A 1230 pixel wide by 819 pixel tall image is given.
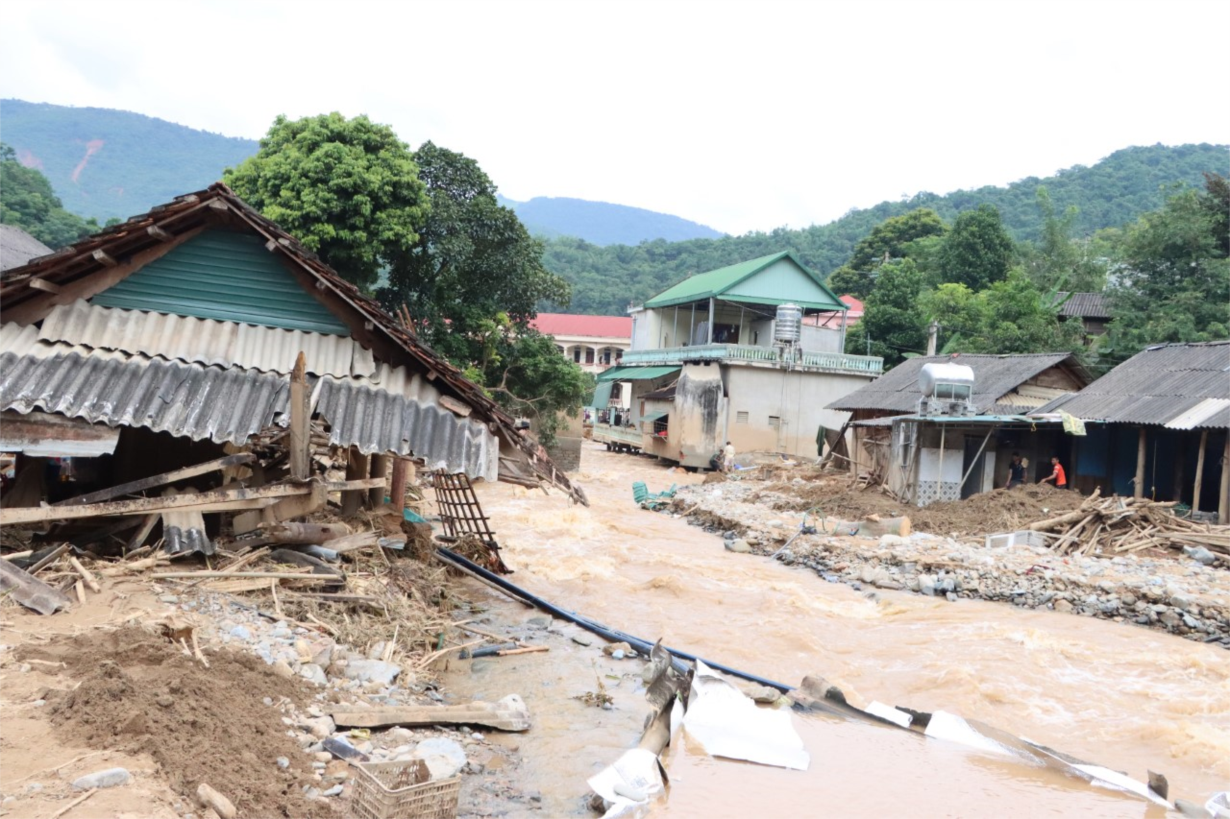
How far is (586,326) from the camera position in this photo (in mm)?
61219

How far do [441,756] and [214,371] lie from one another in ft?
14.2

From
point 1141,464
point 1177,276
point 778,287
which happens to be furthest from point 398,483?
point 778,287

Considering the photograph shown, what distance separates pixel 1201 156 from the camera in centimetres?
7988

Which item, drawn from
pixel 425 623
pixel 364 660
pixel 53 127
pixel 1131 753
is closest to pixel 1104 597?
pixel 1131 753

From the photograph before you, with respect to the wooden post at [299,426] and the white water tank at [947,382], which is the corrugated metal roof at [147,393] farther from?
the white water tank at [947,382]

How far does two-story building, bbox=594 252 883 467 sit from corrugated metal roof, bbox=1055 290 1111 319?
8811 millimetres

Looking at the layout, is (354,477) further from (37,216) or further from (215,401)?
(37,216)

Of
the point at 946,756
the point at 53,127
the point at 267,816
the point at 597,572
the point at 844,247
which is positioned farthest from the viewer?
the point at 53,127

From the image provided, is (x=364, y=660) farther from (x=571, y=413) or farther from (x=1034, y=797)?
(x=571, y=413)

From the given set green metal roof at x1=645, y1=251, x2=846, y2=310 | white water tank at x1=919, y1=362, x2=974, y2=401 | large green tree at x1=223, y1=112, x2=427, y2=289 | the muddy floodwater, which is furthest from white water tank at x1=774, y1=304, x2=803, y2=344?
the muddy floodwater

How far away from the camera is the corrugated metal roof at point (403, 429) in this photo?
7992 mm

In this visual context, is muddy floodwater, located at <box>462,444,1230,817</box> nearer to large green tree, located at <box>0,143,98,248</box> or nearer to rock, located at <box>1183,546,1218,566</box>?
rock, located at <box>1183,546,1218,566</box>

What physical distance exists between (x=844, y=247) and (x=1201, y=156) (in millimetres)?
34880

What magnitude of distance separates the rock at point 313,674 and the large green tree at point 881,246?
51.7 meters
